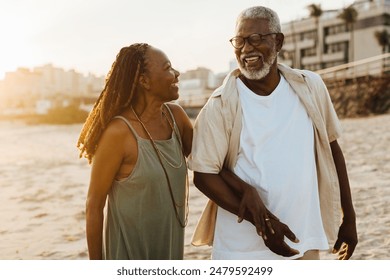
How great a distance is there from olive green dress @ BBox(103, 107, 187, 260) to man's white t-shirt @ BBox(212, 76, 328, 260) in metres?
0.28

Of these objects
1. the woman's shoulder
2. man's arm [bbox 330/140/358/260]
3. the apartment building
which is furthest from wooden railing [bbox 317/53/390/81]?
the woman's shoulder

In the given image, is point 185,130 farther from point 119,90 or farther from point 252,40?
point 252,40

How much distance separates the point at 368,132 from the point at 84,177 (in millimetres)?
7061

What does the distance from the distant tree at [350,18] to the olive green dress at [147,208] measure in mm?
33967

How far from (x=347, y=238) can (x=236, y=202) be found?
684mm

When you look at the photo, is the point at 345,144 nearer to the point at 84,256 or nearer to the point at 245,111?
the point at 84,256

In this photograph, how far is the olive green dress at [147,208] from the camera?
2.34 m

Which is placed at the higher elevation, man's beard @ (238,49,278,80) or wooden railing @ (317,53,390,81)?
man's beard @ (238,49,278,80)

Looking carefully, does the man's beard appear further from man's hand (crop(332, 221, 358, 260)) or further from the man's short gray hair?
man's hand (crop(332, 221, 358, 260))

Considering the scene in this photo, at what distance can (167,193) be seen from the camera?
239 cm

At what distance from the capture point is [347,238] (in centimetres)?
262

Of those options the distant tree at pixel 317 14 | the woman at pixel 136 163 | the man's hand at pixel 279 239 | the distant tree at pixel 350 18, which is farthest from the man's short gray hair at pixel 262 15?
the distant tree at pixel 317 14

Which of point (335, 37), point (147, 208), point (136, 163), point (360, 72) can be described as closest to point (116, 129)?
point (136, 163)

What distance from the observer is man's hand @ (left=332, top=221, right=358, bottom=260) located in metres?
2.61
